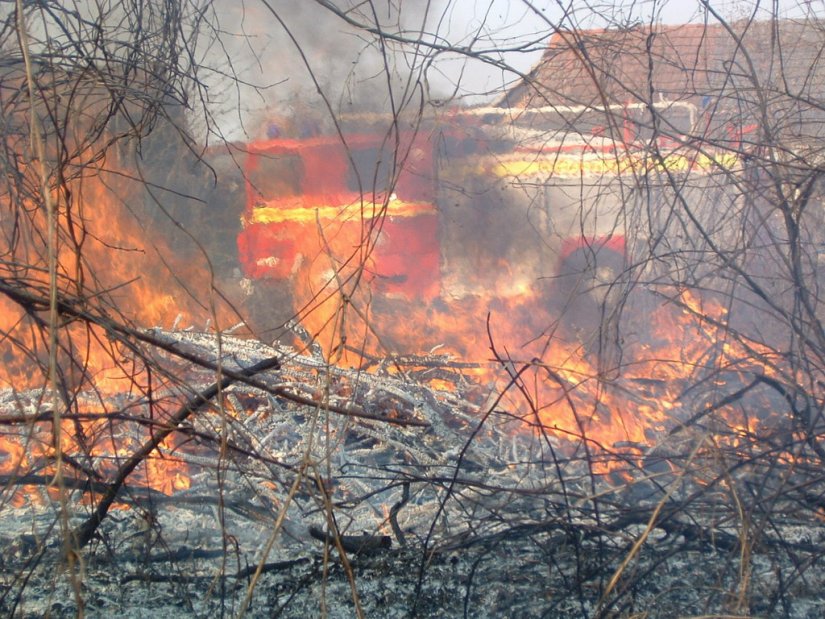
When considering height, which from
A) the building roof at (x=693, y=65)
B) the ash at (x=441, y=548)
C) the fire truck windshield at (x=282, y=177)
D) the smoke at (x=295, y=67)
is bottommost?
the ash at (x=441, y=548)

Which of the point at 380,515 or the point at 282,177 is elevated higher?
the point at 282,177

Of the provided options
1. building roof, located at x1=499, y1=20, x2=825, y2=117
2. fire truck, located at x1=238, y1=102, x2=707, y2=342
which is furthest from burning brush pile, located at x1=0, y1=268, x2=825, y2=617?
fire truck, located at x1=238, y1=102, x2=707, y2=342

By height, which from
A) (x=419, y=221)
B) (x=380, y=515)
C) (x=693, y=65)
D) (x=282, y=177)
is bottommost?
(x=380, y=515)

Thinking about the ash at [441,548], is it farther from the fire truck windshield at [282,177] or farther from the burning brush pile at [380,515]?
the fire truck windshield at [282,177]

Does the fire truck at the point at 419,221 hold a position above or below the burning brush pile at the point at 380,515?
above

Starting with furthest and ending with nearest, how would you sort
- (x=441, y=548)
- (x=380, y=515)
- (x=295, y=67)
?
(x=295, y=67), (x=380, y=515), (x=441, y=548)

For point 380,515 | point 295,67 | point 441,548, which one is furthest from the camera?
point 295,67

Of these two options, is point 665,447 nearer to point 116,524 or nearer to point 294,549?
point 294,549

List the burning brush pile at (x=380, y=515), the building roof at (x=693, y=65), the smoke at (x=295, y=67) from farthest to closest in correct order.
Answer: the smoke at (x=295, y=67), the building roof at (x=693, y=65), the burning brush pile at (x=380, y=515)

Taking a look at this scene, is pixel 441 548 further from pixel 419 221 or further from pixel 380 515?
pixel 419 221

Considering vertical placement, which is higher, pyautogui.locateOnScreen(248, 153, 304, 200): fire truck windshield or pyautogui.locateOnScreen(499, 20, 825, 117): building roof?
pyautogui.locateOnScreen(248, 153, 304, 200): fire truck windshield

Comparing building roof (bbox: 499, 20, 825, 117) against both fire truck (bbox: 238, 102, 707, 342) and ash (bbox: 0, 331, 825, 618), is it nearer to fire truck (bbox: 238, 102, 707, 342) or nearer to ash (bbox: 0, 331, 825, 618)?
ash (bbox: 0, 331, 825, 618)

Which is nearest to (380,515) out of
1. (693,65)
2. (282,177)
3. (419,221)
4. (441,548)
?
(441,548)

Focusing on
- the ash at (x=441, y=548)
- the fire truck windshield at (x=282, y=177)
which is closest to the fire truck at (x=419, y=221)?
the fire truck windshield at (x=282, y=177)
